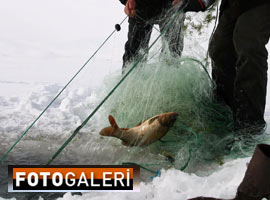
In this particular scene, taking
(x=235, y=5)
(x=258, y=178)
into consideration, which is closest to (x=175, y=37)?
(x=235, y=5)

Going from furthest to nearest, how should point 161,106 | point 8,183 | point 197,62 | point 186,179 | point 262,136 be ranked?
1. point 197,62
2. point 161,106
3. point 262,136
4. point 8,183
5. point 186,179

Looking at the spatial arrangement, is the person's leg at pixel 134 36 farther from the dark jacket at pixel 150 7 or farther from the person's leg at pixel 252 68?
the person's leg at pixel 252 68

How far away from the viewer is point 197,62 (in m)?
2.61

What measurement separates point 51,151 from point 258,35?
1900 mm

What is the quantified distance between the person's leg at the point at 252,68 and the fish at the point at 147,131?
51cm

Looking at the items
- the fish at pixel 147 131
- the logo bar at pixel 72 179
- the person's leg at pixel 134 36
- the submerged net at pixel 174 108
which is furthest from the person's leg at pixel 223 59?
the logo bar at pixel 72 179

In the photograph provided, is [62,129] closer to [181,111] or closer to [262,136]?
[181,111]

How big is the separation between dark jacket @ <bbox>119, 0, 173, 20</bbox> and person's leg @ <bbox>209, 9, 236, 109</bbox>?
790mm

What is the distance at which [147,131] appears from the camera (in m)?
2.12

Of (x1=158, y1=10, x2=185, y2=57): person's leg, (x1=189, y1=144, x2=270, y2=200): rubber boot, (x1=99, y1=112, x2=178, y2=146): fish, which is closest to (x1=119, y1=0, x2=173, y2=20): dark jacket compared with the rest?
(x1=158, y1=10, x2=185, y2=57): person's leg

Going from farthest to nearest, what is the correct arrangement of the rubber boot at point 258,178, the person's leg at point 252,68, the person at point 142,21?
the person at point 142,21, the person's leg at point 252,68, the rubber boot at point 258,178

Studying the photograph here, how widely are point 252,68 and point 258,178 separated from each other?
43.5 inches

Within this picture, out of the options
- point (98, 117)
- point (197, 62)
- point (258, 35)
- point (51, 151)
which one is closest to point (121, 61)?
point (98, 117)

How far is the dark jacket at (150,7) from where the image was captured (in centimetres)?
315
